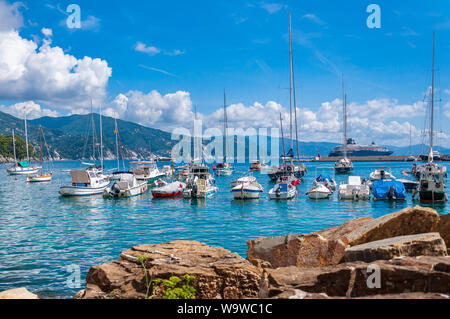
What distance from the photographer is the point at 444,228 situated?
34.1ft

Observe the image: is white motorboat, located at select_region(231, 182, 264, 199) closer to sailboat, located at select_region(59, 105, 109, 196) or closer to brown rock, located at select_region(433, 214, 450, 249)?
sailboat, located at select_region(59, 105, 109, 196)

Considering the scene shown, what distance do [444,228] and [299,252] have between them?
4.62 m

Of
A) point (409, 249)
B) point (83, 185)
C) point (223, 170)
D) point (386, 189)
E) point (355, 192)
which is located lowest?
point (355, 192)

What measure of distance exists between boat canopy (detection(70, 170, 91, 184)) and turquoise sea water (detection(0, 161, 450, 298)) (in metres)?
3.85

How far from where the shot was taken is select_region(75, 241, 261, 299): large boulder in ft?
25.3

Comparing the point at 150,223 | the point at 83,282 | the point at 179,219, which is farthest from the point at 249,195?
the point at 83,282

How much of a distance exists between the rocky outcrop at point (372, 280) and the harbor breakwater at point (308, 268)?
0.04 ft

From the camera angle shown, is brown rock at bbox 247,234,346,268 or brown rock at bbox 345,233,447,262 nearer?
brown rock at bbox 345,233,447,262

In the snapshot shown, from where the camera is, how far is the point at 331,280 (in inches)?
249

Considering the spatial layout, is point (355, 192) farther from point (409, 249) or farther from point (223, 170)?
point (223, 170)

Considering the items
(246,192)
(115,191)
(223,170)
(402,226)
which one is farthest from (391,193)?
(223,170)

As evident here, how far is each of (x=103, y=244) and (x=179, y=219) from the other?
9.70 metres

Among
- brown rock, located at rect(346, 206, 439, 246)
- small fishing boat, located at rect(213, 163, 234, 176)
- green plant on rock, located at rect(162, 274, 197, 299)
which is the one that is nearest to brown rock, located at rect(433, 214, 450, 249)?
brown rock, located at rect(346, 206, 439, 246)
